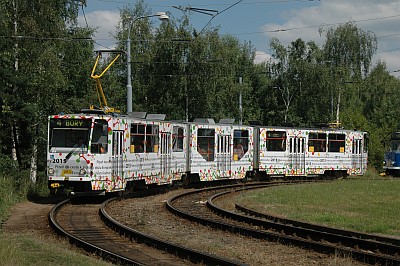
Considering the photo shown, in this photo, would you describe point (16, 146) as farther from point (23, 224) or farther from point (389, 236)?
point (389, 236)

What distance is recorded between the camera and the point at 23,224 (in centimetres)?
1583

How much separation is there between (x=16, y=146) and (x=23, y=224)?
47.7 ft

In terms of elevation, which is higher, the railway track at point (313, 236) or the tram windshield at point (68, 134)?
the tram windshield at point (68, 134)

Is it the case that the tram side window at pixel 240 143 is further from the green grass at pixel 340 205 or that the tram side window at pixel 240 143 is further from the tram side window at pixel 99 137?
the tram side window at pixel 99 137

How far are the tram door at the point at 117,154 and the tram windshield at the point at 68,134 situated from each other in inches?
39.6

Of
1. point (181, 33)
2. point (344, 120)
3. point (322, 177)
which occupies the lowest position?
point (322, 177)

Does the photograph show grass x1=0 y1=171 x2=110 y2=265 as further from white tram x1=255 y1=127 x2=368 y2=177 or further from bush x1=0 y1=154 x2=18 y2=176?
white tram x1=255 y1=127 x2=368 y2=177

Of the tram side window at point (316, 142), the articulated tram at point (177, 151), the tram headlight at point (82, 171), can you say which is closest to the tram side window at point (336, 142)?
the articulated tram at point (177, 151)

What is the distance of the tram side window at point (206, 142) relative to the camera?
28.6m

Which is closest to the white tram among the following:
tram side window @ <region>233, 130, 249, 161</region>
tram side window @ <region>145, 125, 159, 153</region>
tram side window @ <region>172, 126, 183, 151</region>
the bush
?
tram side window @ <region>233, 130, 249, 161</region>

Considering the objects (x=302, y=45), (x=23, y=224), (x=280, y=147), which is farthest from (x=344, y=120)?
(x=23, y=224)

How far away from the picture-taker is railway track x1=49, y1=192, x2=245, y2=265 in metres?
→ 11.1

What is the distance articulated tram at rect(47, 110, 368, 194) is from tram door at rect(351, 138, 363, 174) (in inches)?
2.3

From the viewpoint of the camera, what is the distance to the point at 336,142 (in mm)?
36156
